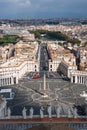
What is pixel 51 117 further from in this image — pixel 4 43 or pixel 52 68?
pixel 4 43

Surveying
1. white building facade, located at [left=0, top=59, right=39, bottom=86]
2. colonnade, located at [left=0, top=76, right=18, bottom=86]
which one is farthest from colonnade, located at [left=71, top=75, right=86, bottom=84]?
colonnade, located at [left=0, top=76, right=18, bottom=86]

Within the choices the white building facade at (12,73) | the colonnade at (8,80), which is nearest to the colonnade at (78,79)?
the white building facade at (12,73)

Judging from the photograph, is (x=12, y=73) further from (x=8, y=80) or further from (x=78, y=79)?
(x=78, y=79)

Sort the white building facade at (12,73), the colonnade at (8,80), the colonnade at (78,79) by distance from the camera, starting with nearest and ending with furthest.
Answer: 1. the colonnade at (8,80)
2. the white building facade at (12,73)
3. the colonnade at (78,79)

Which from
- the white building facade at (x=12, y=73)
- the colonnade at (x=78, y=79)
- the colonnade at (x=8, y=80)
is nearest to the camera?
the colonnade at (x=8, y=80)

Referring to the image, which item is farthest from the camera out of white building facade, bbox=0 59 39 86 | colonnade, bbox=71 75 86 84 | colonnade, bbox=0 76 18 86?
colonnade, bbox=71 75 86 84

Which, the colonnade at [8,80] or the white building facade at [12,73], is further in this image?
the white building facade at [12,73]

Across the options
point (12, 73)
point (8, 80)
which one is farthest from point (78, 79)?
point (8, 80)

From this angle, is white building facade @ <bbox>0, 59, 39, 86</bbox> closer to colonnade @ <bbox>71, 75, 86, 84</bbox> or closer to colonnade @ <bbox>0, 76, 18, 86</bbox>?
colonnade @ <bbox>0, 76, 18, 86</bbox>

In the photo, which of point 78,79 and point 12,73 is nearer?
point 78,79

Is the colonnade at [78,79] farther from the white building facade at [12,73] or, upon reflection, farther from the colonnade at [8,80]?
the colonnade at [8,80]

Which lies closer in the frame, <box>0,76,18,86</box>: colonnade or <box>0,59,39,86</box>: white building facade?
<box>0,76,18,86</box>: colonnade

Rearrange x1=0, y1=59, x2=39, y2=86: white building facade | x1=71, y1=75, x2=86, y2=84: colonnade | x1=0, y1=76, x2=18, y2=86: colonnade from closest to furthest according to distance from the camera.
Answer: x1=0, y1=76, x2=18, y2=86: colonnade, x1=0, y1=59, x2=39, y2=86: white building facade, x1=71, y1=75, x2=86, y2=84: colonnade
